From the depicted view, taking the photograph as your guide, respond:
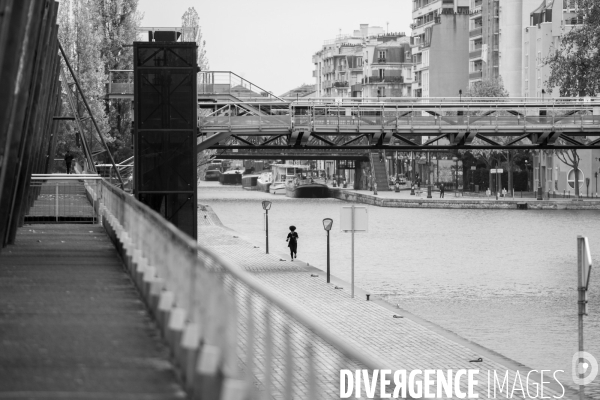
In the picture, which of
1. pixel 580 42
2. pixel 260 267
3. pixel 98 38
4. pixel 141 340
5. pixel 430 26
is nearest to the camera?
pixel 141 340

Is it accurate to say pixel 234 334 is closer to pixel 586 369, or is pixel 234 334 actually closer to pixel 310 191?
pixel 586 369

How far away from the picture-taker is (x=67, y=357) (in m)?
9.67

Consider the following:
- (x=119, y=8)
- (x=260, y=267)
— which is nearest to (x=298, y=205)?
(x=119, y=8)

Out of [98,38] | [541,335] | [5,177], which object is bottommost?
[541,335]

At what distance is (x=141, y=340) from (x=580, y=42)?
6389cm

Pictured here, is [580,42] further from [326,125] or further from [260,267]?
[260,267]

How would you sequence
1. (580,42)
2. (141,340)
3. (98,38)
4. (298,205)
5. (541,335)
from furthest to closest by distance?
1. (298,205)
2. (580,42)
3. (98,38)
4. (541,335)
5. (141,340)

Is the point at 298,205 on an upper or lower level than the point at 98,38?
lower

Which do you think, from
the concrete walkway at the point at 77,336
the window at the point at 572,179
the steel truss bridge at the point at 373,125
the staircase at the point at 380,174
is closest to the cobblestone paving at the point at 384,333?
the concrete walkway at the point at 77,336

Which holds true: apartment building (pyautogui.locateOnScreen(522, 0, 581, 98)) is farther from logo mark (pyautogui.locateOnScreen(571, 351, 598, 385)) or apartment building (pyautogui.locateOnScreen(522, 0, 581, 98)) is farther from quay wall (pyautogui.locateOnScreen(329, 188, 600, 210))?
logo mark (pyautogui.locateOnScreen(571, 351, 598, 385))

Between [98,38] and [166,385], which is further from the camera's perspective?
[98,38]

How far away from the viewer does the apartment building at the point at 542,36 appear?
4520 inches

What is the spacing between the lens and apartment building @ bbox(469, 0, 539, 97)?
426ft

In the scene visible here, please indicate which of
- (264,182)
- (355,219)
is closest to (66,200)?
(355,219)
